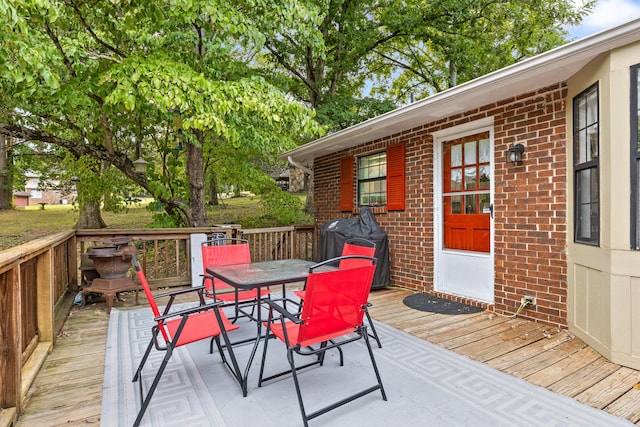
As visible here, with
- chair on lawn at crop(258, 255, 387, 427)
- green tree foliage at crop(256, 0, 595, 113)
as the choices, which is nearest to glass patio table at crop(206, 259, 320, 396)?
chair on lawn at crop(258, 255, 387, 427)

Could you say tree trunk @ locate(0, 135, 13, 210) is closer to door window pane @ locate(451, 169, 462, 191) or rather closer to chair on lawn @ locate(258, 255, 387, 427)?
door window pane @ locate(451, 169, 462, 191)

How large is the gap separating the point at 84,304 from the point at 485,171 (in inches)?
204

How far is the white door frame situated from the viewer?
165 inches

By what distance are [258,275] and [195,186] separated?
5.36 m

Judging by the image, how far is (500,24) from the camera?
996cm

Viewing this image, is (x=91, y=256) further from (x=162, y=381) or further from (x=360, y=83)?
(x=360, y=83)

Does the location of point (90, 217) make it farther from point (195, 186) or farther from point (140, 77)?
point (140, 77)

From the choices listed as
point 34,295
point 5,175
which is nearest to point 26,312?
point 34,295

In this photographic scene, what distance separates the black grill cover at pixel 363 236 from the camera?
5238 mm

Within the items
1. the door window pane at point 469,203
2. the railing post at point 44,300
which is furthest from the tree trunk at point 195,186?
the door window pane at point 469,203

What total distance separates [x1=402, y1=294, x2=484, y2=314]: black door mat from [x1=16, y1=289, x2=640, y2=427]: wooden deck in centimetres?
16

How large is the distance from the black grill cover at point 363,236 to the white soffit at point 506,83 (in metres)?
1.35

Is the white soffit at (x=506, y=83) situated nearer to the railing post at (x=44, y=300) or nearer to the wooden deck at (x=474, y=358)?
the wooden deck at (x=474, y=358)

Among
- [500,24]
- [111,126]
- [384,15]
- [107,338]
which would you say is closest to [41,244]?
[107,338]
